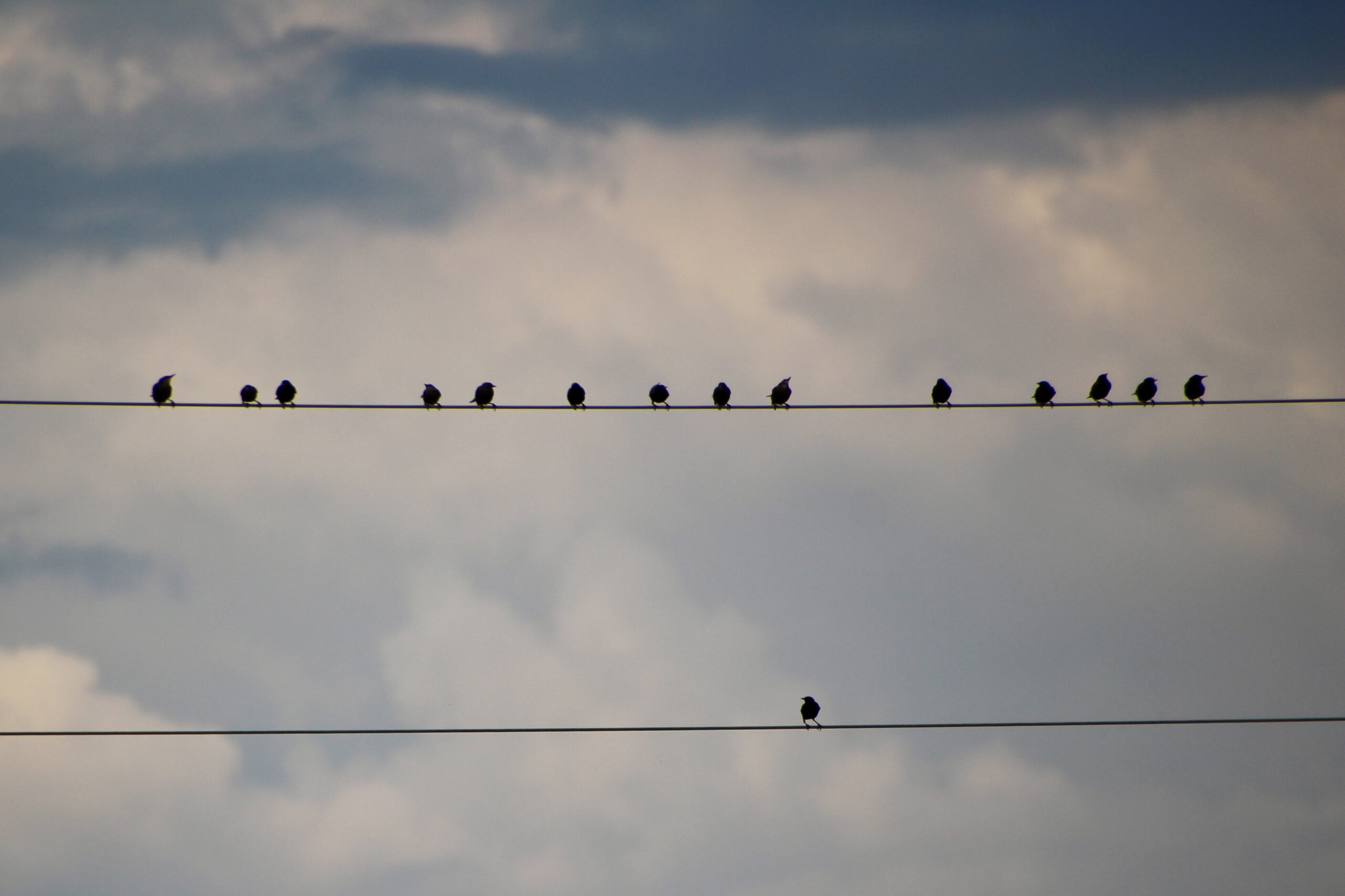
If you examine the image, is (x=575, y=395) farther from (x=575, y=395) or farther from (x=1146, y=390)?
(x=1146, y=390)

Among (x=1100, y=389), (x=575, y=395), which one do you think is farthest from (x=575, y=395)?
(x=1100, y=389)

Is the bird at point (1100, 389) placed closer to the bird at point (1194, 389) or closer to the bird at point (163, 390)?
the bird at point (1194, 389)

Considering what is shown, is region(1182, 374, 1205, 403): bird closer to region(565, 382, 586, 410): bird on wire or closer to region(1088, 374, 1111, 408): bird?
region(1088, 374, 1111, 408): bird

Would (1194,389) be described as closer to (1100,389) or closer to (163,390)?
(1100,389)

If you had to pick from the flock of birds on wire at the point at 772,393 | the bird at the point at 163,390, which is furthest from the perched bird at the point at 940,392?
the bird at the point at 163,390

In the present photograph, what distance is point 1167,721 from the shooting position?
15906mm

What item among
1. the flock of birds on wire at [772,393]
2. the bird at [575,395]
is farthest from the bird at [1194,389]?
the bird at [575,395]

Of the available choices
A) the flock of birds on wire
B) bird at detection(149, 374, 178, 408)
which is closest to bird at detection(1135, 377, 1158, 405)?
the flock of birds on wire

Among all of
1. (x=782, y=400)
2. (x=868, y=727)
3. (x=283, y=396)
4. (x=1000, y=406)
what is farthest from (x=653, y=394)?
→ (x=868, y=727)

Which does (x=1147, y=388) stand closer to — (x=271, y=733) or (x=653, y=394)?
(x=653, y=394)

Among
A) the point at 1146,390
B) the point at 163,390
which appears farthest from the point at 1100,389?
the point at 163,390

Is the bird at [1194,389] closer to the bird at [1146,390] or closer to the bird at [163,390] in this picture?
the bird at [1146,390]

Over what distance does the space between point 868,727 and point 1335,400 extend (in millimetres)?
7013

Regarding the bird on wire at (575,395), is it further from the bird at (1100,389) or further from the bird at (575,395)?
the bird at (1100,389)
